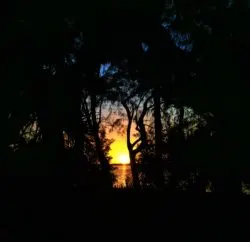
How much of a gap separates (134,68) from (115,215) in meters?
8.07

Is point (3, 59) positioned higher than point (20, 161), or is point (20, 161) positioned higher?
point (3, 59)

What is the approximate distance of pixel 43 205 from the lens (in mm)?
9930

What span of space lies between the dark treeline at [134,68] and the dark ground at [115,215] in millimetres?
826

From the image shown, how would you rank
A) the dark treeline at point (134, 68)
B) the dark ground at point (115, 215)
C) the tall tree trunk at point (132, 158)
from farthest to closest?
the tall tree trunk at point (132, 158), the dark treeline at point (134, 68), the dark ground at point (115, 215)

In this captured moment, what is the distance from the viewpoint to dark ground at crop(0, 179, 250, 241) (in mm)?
8164

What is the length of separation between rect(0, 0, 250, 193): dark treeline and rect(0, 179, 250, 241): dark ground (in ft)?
2.71

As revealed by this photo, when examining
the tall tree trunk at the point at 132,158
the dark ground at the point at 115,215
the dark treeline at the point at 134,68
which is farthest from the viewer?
the tall tree trunk at the point at 132,158

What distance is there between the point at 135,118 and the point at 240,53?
508 inches

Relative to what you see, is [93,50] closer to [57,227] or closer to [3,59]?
[3,59]

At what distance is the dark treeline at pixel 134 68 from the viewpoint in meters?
10.6

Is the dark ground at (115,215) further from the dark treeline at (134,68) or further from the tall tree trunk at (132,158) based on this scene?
the tall tree trunk at (132,158)

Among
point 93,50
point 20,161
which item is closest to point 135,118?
point 93,50

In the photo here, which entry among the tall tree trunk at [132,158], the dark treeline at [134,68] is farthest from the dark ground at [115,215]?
the tall tree trunk at [132,158]

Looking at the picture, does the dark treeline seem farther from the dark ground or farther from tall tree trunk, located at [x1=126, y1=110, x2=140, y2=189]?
tall tree trunk, located at [x1=126, y1=110, x2=140, y2=189]
